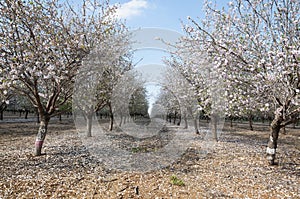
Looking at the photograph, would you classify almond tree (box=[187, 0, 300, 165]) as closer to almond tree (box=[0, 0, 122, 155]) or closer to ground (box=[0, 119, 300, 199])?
ground (box=[0, 119, 300, 199])

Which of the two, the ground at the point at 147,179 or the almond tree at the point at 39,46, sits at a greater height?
the almond tree at the point at 39,46

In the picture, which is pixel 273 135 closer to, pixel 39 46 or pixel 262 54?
pixel 262 54

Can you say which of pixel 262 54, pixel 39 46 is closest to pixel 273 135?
pixel 262 54

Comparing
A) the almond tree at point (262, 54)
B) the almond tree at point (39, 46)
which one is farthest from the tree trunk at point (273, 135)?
the almond tree at point (39, 46)

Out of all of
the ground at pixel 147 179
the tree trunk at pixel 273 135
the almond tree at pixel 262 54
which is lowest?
the ground at pixel 147 179

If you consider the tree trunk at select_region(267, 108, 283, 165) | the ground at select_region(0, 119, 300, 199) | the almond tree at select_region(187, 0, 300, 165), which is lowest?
the ground at select_region(0, 119, 300, 199)

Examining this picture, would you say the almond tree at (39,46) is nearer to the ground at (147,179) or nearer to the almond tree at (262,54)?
the ground at (147,179)

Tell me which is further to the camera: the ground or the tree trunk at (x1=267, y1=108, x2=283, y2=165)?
the tree trunk at (x1=267, y1=108, x2=283, y2=165)

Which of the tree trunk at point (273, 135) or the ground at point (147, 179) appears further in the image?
the tree trunk at point (273, 135)

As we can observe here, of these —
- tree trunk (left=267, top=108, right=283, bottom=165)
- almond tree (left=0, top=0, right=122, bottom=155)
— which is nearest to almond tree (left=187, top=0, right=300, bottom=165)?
tree trunk (left=267, top=108, right=283, bottom=165)

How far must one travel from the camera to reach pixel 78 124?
31.8 metres

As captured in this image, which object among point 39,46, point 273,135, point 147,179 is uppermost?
point 39,46

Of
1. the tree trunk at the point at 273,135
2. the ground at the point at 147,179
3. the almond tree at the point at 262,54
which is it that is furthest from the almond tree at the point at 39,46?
the tree trunk at the point at 273,135

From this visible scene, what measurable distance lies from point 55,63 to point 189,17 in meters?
6.14
